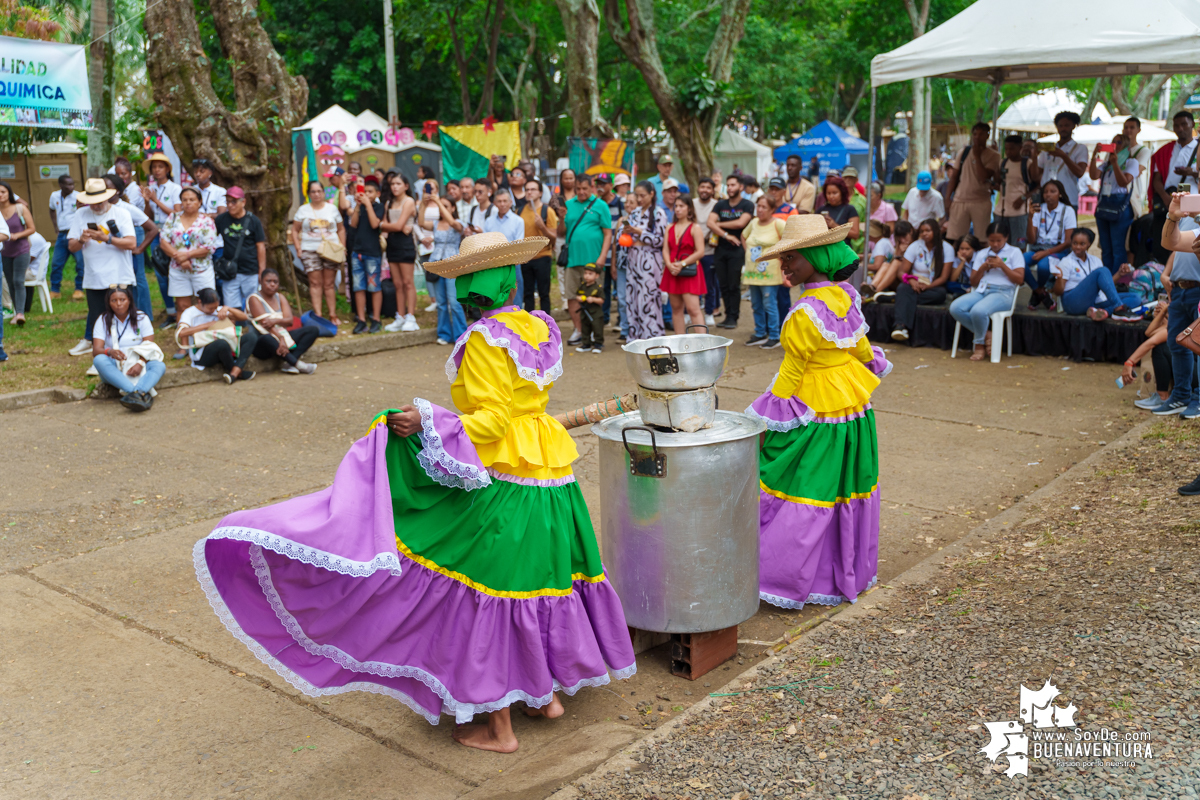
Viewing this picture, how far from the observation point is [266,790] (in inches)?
140

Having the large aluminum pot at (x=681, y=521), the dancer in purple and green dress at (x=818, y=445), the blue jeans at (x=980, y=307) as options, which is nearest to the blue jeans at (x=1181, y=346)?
the blue jeans at (x=980, y=307)

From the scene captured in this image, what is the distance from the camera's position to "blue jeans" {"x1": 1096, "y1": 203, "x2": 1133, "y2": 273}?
505 inches

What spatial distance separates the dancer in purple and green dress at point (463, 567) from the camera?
141 inches

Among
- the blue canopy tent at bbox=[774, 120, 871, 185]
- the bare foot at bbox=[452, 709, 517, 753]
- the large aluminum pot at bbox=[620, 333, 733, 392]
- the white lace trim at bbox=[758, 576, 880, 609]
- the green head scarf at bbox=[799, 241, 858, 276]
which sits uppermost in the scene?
the blue canopy tent at bbox=[774, 120, 871, 185]

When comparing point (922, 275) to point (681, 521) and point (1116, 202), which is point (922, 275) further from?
point (681, 521)

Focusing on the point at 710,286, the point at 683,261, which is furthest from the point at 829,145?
the point at 683,261

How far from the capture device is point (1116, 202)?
12734 mm

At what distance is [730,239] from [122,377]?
6767 millimetres

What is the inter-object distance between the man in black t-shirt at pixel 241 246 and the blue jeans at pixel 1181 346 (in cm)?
854

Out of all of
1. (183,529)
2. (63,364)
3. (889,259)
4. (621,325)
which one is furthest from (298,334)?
(889,259)

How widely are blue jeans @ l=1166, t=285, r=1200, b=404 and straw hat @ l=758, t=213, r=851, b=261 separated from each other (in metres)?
3.98

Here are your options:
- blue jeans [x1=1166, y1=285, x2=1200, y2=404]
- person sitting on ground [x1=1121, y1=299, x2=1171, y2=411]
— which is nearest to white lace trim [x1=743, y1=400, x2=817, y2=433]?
blue jeans [x1=1166, y1=285, x2=1200, y2=404]

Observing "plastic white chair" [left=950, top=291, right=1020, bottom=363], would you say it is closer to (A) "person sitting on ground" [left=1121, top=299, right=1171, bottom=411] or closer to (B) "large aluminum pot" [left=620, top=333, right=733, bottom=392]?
(A) "person sitting on ground" [left=1121, top=299, right=1171, bottom=411]

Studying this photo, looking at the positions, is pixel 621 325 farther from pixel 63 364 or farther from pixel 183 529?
pixel 183 529
